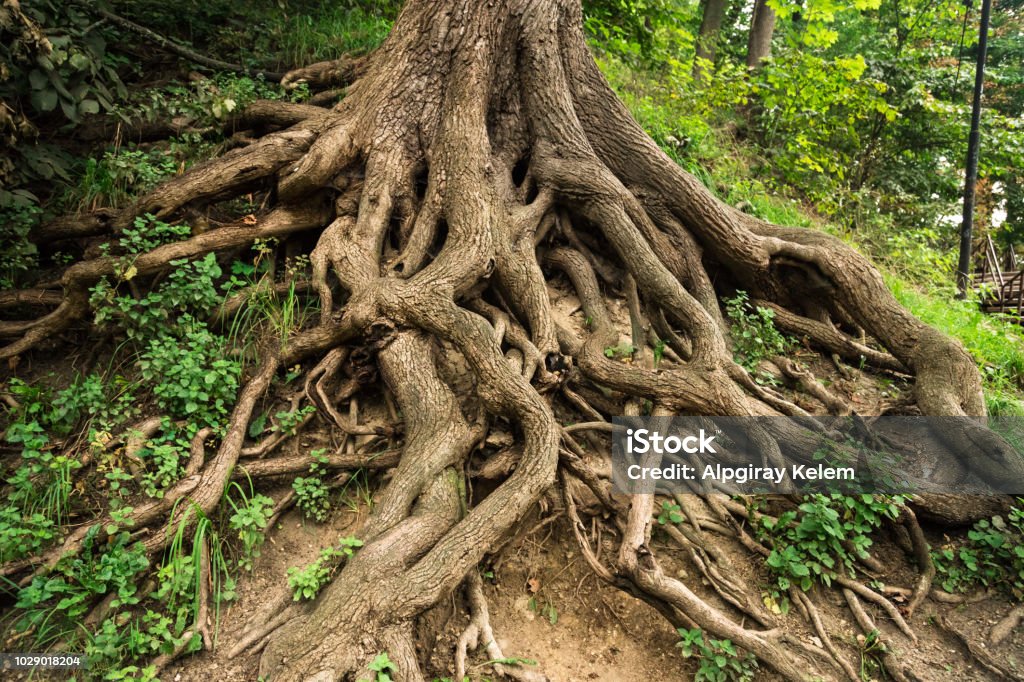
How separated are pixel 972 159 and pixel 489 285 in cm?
806

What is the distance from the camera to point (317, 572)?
286 centimetres

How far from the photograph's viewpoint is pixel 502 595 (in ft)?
10.4

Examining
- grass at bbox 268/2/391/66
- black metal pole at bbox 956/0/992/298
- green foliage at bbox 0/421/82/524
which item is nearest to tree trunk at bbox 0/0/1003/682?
green foliage at bbox 0/421/82/524

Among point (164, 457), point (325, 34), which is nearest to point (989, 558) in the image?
point (164, 457)

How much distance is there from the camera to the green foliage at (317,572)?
9.23 ft

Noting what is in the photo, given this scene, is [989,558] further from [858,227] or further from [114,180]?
[858,227]

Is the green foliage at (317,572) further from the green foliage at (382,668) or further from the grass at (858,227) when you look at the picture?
the grass at (858,227)

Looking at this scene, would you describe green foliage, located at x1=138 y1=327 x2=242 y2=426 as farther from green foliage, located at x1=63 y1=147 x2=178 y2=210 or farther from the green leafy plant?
green foliage, located at x1=63 y1=147 x2=178 y2=210

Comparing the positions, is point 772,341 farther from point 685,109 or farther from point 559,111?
point 685,109

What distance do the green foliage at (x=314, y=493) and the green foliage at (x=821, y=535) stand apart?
8.03 ft

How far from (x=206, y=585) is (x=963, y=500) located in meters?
4.16

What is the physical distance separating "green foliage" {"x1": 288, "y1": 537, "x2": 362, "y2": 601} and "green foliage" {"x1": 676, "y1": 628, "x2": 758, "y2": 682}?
65.2 inches

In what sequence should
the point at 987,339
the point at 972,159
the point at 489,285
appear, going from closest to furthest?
the point at 489,285, the point at 987,339, the point at 972,159

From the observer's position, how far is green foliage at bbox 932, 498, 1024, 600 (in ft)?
10.5
